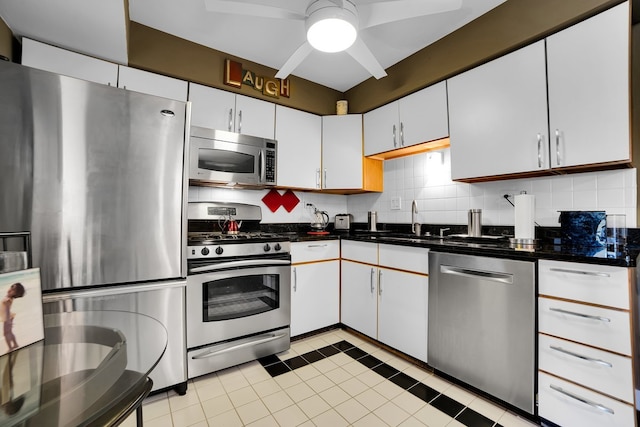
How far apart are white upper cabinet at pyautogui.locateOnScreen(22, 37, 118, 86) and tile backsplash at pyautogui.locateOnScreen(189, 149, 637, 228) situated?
1.01 metres

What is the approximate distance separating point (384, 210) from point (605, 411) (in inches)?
84.2

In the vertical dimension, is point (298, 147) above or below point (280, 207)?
above

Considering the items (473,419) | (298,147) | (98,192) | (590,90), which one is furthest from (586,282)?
(98,192)

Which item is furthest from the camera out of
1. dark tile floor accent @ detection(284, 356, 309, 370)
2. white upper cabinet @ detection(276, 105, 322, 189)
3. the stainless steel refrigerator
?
white upper cabinet @ detection(276, 105, 322, 189)

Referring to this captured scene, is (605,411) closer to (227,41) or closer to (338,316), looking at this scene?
(338,316)

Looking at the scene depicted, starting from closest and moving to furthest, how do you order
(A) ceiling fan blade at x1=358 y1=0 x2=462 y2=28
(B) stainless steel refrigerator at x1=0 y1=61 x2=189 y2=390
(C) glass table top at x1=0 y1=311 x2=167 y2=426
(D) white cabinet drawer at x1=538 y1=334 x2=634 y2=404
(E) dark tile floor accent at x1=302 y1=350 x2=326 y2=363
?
(C) glass table top at x1=0 y1=311 x2=167 y2=426
(D) white cabinet drawer at x1=538 y1=334 x2=634 y2=404
(B) stainless steel refrigerator at x1=0 y1=61 x2=189 y2=390
(A) ceiling fan blade at x1=358 y1=0 x2=462 y2=28
(E) dark tile floor accent at x1=302 y1=350 x2=326 y2=363

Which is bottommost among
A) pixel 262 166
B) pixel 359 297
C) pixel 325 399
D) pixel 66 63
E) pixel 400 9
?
pixel 325 399

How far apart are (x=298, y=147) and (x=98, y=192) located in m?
1.77

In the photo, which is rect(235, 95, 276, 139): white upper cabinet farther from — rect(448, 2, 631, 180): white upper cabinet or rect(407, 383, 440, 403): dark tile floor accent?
rect(407, 383, 440, 403): dark tile floor accent

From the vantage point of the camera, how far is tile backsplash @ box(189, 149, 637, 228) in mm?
1703

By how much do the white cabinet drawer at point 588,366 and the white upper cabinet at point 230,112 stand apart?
2.54 meters

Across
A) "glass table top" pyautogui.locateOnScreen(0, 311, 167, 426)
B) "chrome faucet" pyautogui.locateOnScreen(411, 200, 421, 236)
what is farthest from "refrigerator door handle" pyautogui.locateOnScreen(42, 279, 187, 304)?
"chrome faucet" pyautogui.locateOnScreen(411, 200, 421, 236)

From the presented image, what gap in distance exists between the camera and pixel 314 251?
2.54 metres

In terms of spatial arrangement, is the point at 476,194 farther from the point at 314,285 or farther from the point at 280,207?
the point at 280,207
